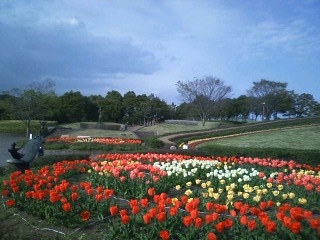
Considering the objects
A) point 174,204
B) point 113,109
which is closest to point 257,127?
point 174,204

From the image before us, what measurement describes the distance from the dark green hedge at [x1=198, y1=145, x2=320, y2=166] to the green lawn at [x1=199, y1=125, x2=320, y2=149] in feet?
19.3

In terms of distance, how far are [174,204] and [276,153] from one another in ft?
33.6

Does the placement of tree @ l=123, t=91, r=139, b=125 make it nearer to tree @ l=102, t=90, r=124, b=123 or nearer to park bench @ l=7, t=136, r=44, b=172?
tree @ l=102, t=90, r=124, b=123

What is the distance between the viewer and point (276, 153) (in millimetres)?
14523

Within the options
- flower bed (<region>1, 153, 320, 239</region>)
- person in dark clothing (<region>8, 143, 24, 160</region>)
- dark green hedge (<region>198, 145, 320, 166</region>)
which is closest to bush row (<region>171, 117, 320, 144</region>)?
dark green hedge (<region>198, 145, 320, 166</region>)

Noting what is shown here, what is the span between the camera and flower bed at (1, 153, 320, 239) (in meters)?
4.43

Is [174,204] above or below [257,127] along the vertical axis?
below

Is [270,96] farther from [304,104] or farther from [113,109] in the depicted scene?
[113,109]

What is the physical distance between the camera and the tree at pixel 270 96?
6228cm

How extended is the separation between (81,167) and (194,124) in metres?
43.0

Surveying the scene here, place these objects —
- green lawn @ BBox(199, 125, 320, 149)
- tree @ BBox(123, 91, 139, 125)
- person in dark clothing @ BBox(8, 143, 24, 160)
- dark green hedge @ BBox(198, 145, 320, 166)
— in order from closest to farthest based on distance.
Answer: person in dark clothing @ BBox(8, 143, 24, 160) < dark green hedge @ BBox(198, 145, 320, 166) < green lawn @ BBox(199, 125, 320, 149) < tree @ BBox(123, 91, 139, 125)

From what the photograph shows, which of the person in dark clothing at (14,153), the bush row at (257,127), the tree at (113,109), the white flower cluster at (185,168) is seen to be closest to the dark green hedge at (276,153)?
the white flower cluster at (185,168)

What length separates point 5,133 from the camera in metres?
46.3

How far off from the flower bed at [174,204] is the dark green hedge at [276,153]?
387 cm
